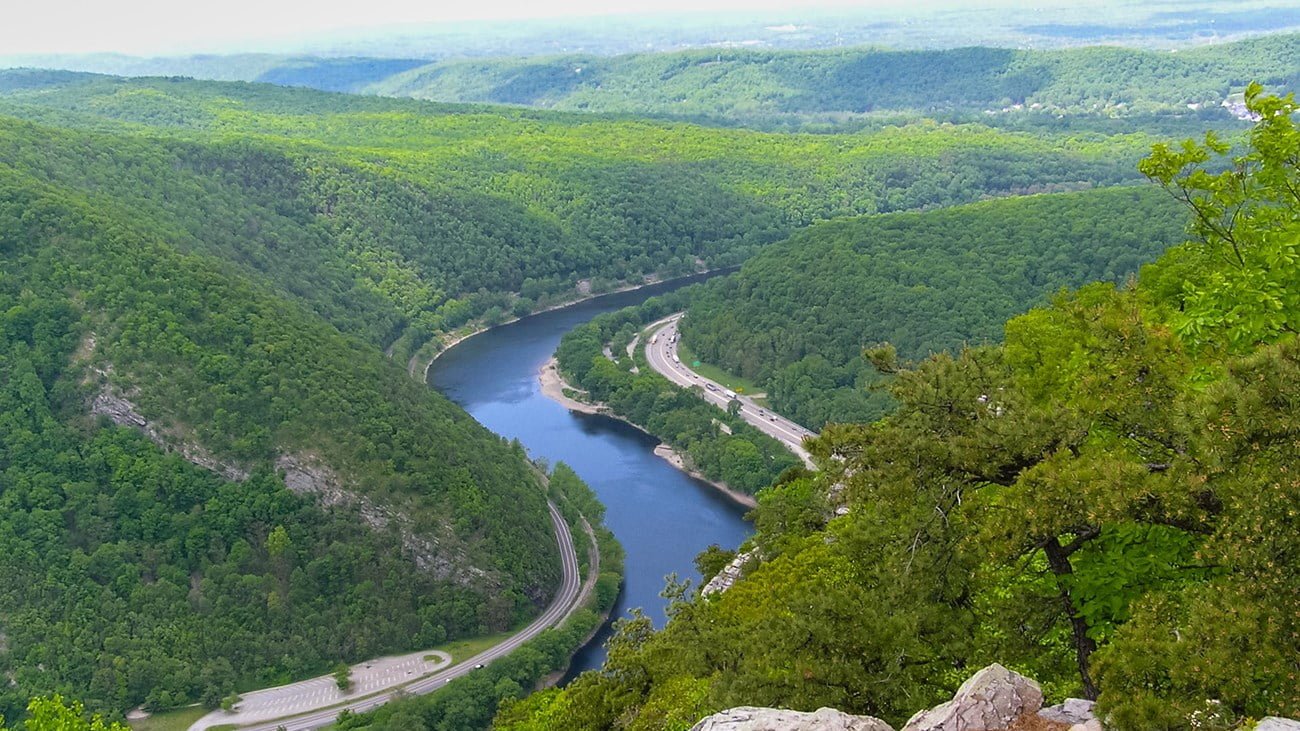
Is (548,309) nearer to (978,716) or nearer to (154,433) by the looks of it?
(154,433)

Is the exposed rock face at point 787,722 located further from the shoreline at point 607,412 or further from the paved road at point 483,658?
the shoreline at point 607,412

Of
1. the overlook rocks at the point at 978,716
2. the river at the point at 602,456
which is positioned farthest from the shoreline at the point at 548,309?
the overlook rocks at the point at 978,716

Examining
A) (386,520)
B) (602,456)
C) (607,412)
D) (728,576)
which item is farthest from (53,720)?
(607,412)

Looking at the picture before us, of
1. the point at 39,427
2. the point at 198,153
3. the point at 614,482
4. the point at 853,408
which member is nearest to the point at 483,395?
the point at 614,482

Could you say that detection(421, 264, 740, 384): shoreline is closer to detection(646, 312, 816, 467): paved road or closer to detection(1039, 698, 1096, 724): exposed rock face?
detection(646, 312, 816, 467): paved road

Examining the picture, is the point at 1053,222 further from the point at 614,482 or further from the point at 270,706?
the point at 270,706

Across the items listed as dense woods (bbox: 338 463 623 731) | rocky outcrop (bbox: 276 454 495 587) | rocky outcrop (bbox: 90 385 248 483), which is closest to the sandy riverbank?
dense woods (bbox: 338 463 623 731)
